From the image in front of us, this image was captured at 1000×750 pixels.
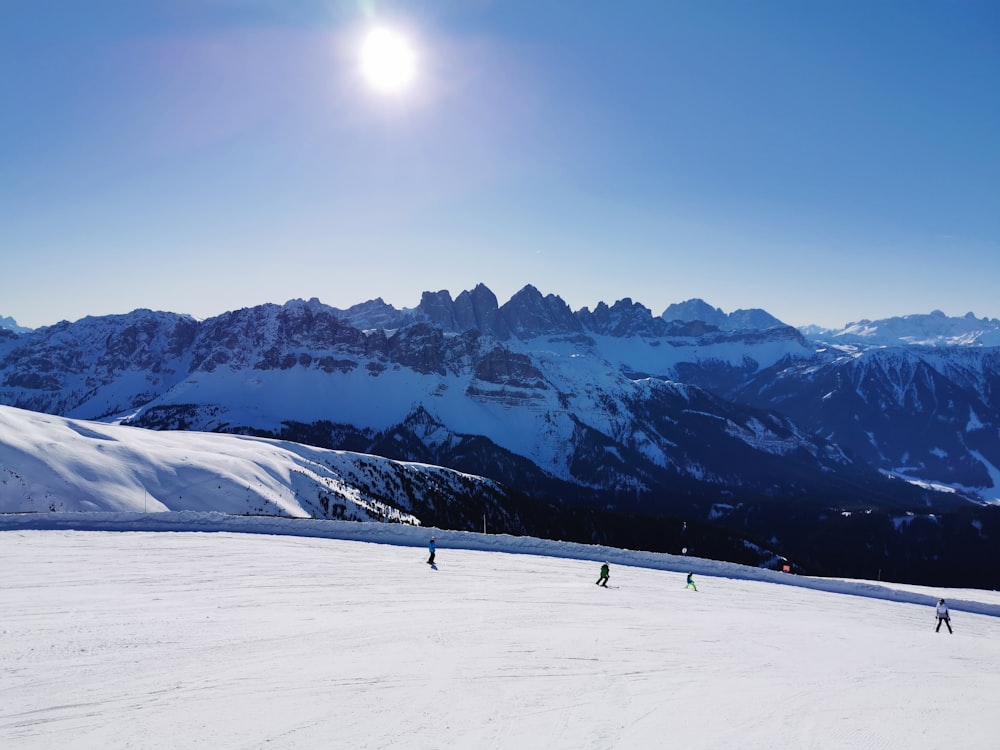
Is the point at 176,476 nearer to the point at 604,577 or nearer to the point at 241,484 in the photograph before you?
the point at 241,484

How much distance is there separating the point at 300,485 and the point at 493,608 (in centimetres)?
7559

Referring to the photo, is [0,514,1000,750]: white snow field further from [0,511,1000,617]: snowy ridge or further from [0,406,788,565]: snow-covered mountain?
[0,406,788,565]: snow-covered mountain

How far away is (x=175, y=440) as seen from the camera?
101500 mm

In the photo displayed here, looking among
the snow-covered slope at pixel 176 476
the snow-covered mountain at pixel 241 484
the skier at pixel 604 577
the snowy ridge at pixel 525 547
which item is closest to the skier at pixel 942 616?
the snowy ridge at pixel 525 547

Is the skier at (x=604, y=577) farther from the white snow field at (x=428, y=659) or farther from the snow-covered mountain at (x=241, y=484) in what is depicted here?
the snow-covered mountain at (x=241, y=484)

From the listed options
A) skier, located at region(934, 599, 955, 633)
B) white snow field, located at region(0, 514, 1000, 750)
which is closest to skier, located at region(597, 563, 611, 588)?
white snow field, located at region(0, 514, 1000, 750)

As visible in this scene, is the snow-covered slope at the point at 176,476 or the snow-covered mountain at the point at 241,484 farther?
the snow-covered mountain at the point at 241,484

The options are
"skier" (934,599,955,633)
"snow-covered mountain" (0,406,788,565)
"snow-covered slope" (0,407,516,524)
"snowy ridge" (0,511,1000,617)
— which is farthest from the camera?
"snow-covered mountain" (0,406,788,565)

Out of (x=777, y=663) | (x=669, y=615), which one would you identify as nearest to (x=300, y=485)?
(x=669, y=615)

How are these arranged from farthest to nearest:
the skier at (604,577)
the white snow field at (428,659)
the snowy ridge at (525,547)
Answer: the snowy ridge at (525,547) < the skier at (604,577) < the white snow field at (428,659)

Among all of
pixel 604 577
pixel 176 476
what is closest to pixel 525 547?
pixel 604 577

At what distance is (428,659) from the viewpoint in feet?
57.5

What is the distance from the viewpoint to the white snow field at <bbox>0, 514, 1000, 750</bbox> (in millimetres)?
13156

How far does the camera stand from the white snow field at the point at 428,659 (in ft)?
43.2
